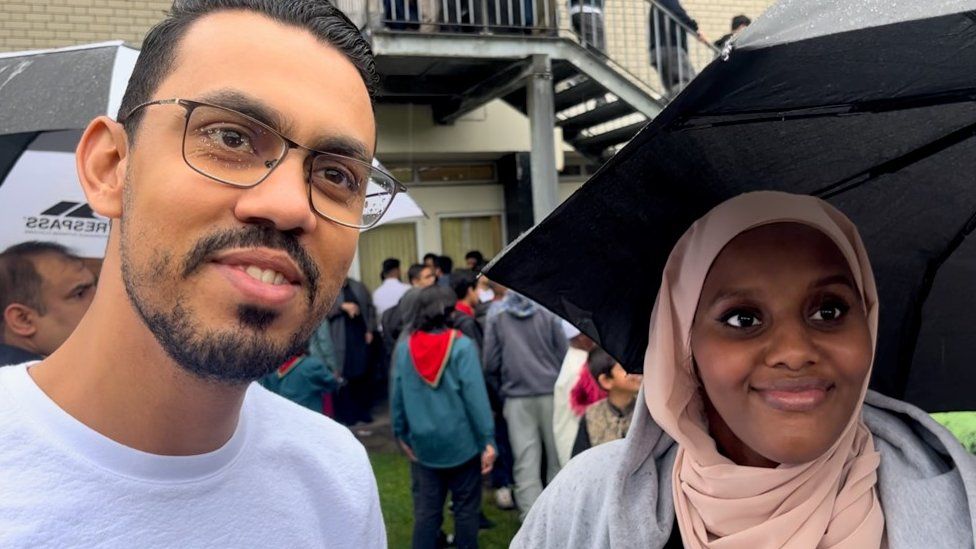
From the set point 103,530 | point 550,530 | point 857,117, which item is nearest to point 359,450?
point 550,530

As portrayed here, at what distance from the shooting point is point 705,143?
4.95 feet

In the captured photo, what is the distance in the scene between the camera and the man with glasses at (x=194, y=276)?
107cm

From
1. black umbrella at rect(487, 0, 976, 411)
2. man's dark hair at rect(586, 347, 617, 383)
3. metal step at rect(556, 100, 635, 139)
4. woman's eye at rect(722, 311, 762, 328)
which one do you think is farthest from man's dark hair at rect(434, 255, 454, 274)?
woman's eye at rect(722, 311, 762, 328)

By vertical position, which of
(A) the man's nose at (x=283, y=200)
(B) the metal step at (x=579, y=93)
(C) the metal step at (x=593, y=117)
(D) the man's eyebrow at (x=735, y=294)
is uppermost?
(B) the metal step at (x=579, y=93)

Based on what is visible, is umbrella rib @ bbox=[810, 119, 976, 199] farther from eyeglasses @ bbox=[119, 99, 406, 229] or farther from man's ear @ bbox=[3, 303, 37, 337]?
man's ear @ bbox=[3, 303, 37, 337]

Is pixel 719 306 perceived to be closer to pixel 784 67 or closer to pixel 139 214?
pixel 784 67

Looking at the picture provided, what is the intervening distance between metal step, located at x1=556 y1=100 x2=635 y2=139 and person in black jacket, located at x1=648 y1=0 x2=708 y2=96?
59 cm

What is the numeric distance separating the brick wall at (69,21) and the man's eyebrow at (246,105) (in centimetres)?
844

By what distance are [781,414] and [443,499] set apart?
3.59m

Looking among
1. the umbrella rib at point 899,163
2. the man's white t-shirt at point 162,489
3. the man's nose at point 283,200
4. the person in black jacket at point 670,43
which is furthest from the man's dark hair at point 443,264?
the man's nose at point 283,200

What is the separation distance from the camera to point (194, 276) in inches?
41.8

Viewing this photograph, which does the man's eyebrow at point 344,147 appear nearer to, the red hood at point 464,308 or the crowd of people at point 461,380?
the crowd of people at point 461,380

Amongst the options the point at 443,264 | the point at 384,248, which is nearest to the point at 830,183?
the point at 443,264

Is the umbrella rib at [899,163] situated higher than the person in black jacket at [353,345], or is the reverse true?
the umbrella rib at [899,163]
